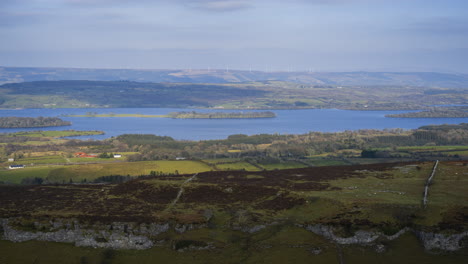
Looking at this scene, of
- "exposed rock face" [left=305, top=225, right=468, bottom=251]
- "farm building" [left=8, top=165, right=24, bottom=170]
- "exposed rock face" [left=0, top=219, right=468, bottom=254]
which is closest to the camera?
"exposed rock face" [left=305, top=225, right=468, bottom=251]

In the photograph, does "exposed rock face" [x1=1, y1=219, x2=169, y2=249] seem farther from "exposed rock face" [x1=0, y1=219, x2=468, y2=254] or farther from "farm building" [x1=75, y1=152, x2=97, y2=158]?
"farm building" [x1=75, y1=152, x2=97, y2=158]

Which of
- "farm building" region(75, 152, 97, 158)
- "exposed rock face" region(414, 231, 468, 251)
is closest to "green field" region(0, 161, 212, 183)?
"farm building" region(75, 152, 97, 158)

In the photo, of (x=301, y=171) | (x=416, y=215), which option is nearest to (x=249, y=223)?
(x=416, y=215)

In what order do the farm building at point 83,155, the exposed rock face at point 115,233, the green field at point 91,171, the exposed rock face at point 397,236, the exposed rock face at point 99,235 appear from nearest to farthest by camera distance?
1. the exposed rock face at point 397,236
2. the exposed rock face at point 115,233
3. the exposed rock face at point 99,235
4. the green field at point 91,171
5. the farm building at point 83,155

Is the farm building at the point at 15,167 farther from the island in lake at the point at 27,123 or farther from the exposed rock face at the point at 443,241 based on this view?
the island in lake at the point at 27,123

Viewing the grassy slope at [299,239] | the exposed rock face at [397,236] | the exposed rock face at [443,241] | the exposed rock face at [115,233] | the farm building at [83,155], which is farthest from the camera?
the farm building at [83,155]

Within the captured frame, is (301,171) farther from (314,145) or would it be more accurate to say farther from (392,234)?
(314,145)

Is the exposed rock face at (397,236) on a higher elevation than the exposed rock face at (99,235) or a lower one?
higher

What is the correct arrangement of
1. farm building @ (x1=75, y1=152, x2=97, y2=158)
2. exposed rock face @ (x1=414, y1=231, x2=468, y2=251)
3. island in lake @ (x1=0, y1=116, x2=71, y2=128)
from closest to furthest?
exposed rock face @ (x1=414, y1=231, x2=468, y2=251)
farm building @ (x1=75, y1=152, x2=97, y2=158)
island in lake @ (x1=0, y1=116, x2=71, y2=128)

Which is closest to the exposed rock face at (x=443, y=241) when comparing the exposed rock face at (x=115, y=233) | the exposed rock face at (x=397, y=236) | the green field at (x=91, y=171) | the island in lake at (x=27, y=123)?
the exposed rock face at (x=397, y=236)

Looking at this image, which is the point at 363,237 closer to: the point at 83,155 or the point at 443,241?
the point at 443,241

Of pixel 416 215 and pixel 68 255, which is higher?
pixel 416 215
